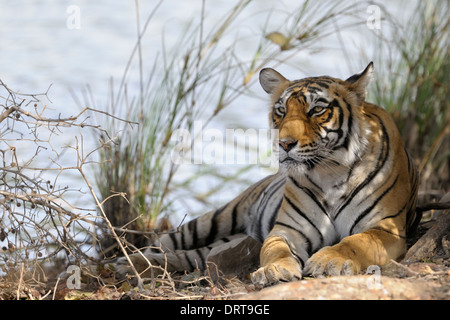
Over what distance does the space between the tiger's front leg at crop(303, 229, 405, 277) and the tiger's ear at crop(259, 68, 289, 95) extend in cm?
127

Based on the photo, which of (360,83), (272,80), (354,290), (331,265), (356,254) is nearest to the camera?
(354,290)

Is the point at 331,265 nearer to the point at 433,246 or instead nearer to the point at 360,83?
the point at 433,246

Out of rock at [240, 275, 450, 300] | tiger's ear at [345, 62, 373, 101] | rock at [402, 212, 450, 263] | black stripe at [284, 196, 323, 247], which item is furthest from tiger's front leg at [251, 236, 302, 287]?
tiger's ear at [345, 62, 373, 101]

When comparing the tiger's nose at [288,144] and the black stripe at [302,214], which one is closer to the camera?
the tiger's nose at [288,144]

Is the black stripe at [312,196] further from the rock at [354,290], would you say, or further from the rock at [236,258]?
the rock at [354,290]

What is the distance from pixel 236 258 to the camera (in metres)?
5.25

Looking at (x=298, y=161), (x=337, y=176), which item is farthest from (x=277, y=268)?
(x=337, y=176)

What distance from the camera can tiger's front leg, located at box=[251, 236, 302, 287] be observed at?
4.11 m

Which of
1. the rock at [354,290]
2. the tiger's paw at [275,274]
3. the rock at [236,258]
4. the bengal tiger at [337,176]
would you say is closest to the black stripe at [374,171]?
the bengal tiger at [337,176]

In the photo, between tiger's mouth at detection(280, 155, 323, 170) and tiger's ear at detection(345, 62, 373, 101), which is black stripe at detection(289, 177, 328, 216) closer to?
tiger's mouth at detection(280, 155, 323, 170)

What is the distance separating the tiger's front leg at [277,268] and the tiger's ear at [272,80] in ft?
4.07

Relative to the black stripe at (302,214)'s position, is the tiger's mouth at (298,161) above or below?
above

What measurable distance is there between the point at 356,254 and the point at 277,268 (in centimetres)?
51

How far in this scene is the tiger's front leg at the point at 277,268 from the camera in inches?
162
